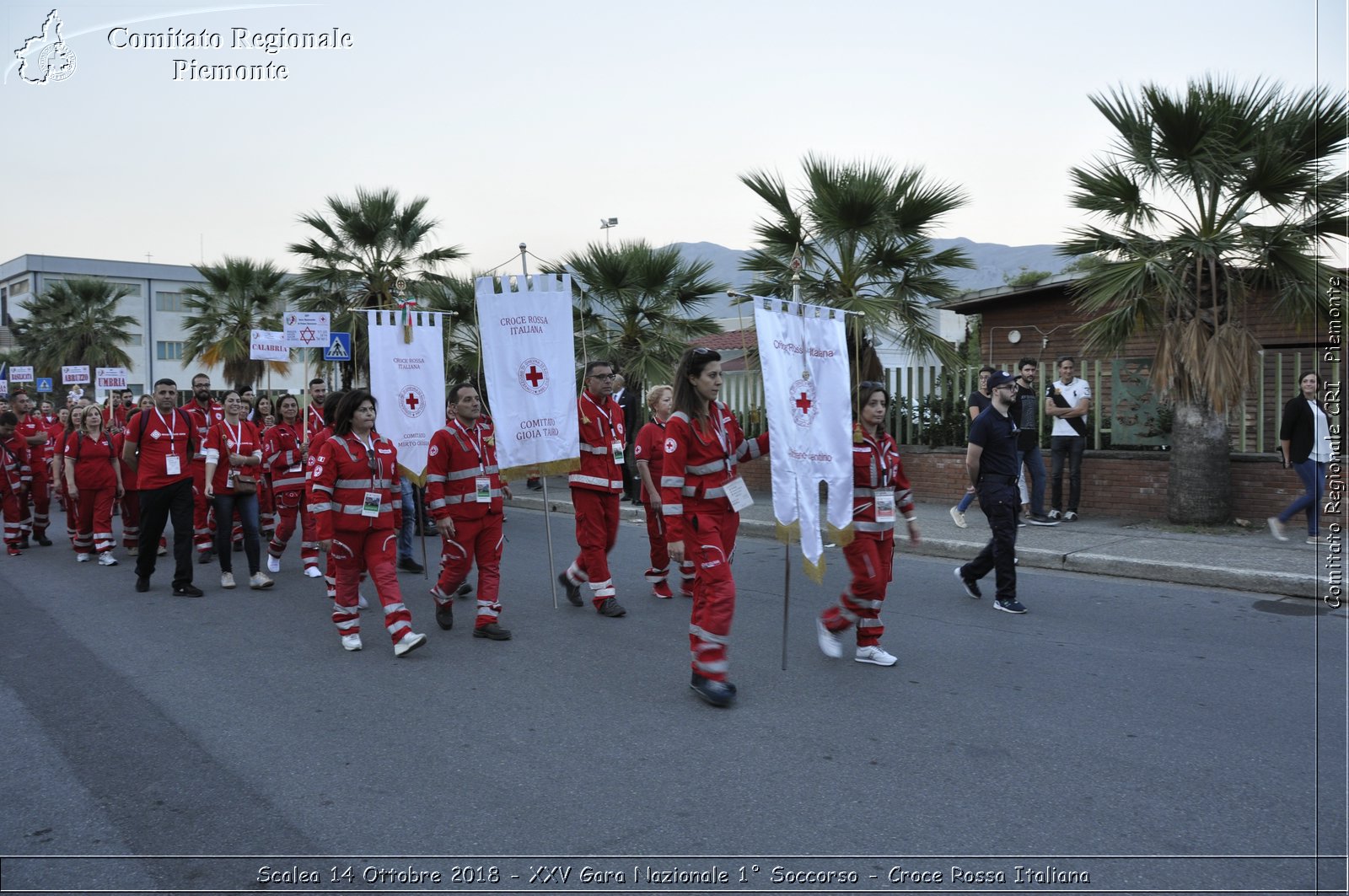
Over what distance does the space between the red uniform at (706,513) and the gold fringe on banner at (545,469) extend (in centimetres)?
244

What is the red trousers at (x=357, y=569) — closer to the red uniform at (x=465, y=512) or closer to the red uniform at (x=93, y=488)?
the red uniform at (x=465, y=512)

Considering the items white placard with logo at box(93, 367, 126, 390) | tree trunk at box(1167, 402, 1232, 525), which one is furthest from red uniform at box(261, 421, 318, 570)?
white placard with logo at box(93, 367, 126, 390)

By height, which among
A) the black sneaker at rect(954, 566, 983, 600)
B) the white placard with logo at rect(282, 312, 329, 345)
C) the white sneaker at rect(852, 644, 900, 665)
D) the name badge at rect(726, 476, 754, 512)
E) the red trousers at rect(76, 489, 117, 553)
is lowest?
the white sneaker at rect(852, 644, 900, 665)

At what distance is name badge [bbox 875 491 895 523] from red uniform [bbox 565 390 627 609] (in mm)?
2587

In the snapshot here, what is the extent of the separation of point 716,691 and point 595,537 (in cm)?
286

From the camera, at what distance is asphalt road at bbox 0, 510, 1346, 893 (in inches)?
145

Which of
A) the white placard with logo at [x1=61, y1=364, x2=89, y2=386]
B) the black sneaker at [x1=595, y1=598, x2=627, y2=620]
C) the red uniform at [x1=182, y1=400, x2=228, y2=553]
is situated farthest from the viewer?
the white placard with logo at [x1=61, y1=364, x2=89, y2=386]

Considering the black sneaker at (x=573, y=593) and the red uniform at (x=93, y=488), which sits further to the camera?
the red uniform at (x=93, y=488)

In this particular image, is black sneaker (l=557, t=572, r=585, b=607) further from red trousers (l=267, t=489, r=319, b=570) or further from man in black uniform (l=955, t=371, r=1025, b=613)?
man in black uniform (l=955, t=371, r=1025, b=613)

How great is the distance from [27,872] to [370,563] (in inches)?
131

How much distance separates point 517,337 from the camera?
27.6 feet

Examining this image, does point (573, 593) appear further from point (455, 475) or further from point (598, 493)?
point (455, 475)

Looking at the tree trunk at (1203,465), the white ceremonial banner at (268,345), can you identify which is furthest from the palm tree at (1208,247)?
the white ceremonial banner at (268,345)

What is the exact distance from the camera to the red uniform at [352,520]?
6.88 metres
